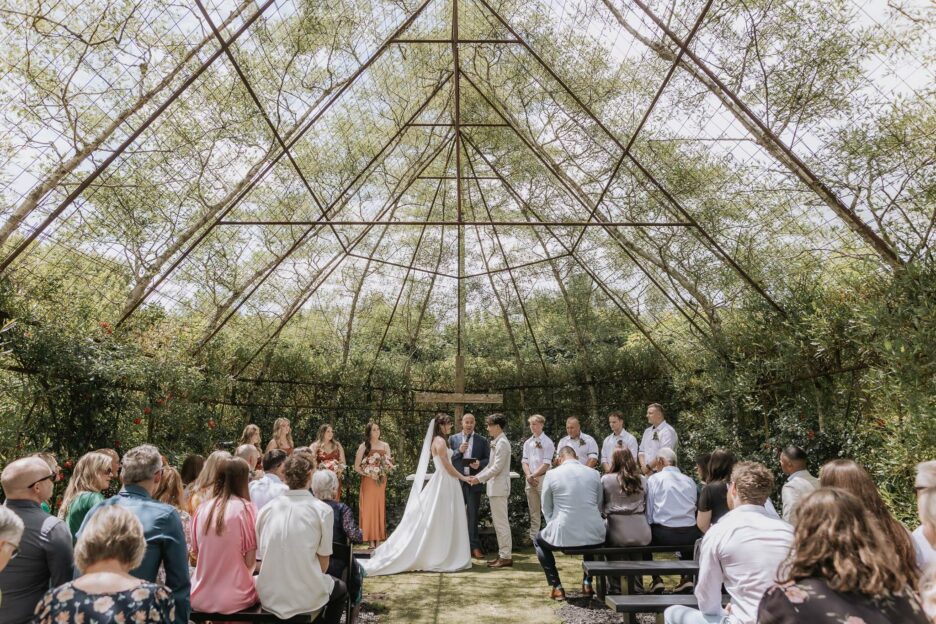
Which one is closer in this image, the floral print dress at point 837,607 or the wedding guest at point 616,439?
the floral print dress at point 837,607

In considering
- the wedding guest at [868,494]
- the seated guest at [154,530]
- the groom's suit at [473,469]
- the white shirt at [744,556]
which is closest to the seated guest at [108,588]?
the seated guest at [154,530]

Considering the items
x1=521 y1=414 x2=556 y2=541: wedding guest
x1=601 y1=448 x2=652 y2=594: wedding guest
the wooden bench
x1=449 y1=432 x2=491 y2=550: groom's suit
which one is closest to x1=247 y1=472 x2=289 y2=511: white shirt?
the wooden bench

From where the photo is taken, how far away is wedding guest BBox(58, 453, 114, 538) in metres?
3.66

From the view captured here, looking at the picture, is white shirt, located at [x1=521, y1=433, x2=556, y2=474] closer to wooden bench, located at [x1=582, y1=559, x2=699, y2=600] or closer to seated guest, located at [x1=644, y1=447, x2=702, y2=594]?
seated guest, located at [x1=644, y1=447, x2=702, y2=594]

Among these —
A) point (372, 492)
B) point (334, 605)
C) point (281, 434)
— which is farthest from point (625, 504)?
point (281, 434)

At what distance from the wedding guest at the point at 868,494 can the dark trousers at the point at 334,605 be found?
9.11ft

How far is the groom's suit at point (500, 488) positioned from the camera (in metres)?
7.95

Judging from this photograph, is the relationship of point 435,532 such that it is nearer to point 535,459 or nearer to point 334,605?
point 535,459

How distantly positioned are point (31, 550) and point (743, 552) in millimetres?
2979

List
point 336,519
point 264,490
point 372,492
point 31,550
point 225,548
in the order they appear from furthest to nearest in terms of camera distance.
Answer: point 372,492 < point 264,490 < point 336,519 < point 225,548 < point 31,550

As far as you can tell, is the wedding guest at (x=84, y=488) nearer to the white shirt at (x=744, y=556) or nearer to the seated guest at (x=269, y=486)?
the seated guest at (x=269, y=486)

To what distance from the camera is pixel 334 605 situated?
4.12m

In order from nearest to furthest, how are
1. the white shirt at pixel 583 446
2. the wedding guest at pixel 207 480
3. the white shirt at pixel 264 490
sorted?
the wedding guest at pixel 207 480 < the white shirt at pixel 264 490 < the white shirt at pixel 583 446

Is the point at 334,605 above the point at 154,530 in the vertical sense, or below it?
below
